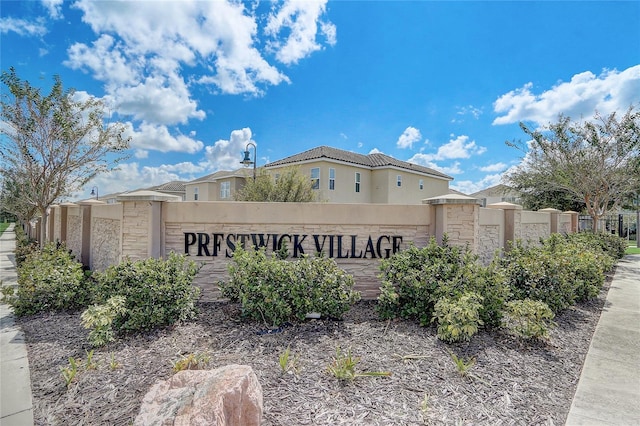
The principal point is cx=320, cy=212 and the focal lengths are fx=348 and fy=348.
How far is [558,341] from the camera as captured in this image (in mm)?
4949

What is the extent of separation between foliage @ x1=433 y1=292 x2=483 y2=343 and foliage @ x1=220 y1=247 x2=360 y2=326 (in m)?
1.30

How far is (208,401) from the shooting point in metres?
2.50

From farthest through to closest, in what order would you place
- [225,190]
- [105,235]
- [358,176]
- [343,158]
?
[225,190]
[358,176]
[343,158]
[105,235]

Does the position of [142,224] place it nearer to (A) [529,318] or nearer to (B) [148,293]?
(B) [148,293]

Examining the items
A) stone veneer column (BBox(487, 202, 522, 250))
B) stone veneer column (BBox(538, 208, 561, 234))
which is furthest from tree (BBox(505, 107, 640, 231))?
stone veneer column (BBox(487, 202, 522, 250))

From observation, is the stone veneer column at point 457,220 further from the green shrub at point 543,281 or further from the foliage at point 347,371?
the foliage at point 347,371

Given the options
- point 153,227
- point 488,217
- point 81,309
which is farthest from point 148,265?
point 488,217

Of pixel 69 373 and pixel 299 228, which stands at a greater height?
pixel 299 228

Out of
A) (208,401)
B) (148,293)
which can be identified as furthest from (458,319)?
(148,293)

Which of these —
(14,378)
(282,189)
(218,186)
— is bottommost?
(14,378)

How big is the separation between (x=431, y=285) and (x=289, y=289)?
2.11 m

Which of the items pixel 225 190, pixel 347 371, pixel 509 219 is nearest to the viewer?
pixel 347 371

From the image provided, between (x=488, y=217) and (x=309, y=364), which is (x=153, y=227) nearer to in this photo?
(x=309, y=364)

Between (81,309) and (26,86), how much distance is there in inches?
352
